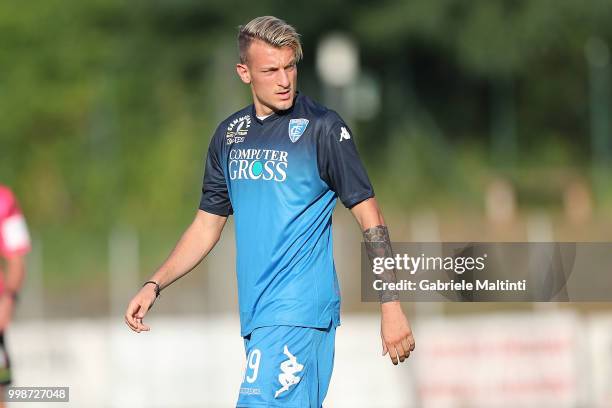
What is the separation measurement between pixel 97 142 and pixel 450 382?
20.9 meters

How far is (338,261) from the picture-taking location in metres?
20.2

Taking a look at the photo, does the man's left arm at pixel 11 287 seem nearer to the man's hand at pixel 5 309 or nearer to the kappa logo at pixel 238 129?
the man's hand at pixel 5 309

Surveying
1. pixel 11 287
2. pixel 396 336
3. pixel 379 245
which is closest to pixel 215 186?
pixel 379 245

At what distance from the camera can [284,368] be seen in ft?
16.3

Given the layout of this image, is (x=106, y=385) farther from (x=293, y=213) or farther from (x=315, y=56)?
(x=315, y=56)

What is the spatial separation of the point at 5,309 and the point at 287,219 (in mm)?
→ 2704

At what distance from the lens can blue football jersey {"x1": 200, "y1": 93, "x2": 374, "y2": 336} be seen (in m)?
5.00

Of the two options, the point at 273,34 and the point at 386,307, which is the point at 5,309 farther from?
the point at 386,307

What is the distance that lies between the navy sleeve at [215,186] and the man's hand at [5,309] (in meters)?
2.04

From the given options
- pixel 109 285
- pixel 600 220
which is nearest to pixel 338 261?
pixel 109 285

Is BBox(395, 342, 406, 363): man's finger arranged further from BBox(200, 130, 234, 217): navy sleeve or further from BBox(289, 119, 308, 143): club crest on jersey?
Result: BBox(200, 130, 234, 217): navy sleeve

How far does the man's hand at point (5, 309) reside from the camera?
7039 millimetres

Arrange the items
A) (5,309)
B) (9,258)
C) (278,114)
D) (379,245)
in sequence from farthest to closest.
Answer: (9,258)
(5,309)
(278,114)
(379,245)

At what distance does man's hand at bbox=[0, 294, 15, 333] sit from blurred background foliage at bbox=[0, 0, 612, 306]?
781 inches
